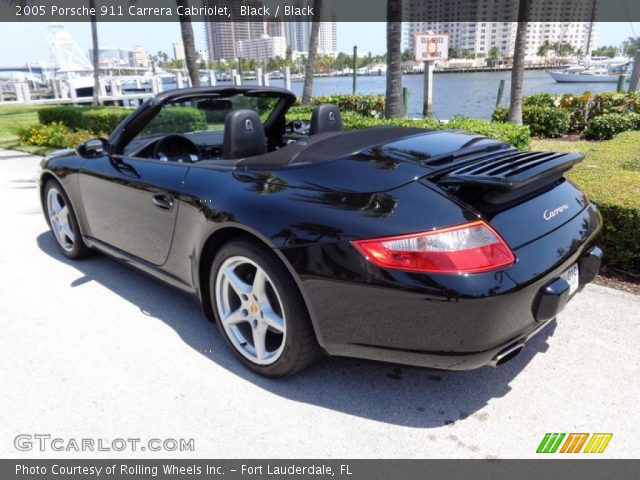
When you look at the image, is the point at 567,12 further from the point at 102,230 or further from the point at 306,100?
the point at 102,230

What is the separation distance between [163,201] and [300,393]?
55.6 inches

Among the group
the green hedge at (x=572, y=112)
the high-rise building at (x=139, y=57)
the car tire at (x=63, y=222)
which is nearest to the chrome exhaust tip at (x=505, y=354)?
the car tire at (x=63, y=222)

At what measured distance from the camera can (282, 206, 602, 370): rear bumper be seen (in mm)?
1937

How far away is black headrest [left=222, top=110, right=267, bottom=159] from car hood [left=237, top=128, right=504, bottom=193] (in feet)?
1.05

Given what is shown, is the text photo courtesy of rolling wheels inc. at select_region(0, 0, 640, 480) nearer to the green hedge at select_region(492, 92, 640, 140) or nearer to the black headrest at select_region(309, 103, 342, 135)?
the black headrest at select_region(309, 103, 342, 135)

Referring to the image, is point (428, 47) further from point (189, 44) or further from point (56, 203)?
point (56, 203)

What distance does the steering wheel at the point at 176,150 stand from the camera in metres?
3.44

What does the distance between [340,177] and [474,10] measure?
2382 inches

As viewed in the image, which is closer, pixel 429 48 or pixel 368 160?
pixel 368 160

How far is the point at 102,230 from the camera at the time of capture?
3.75 metres

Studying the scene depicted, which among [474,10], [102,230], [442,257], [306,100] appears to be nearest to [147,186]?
[102,230]

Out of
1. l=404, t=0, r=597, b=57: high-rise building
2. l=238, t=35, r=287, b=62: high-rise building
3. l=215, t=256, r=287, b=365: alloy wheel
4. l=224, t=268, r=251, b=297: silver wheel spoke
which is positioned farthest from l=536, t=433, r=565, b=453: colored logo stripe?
l=238, t=35, r=287, b=62: high-rise building

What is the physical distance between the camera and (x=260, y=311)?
253 cm

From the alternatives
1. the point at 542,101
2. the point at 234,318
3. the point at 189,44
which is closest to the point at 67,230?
the point at 234,318
